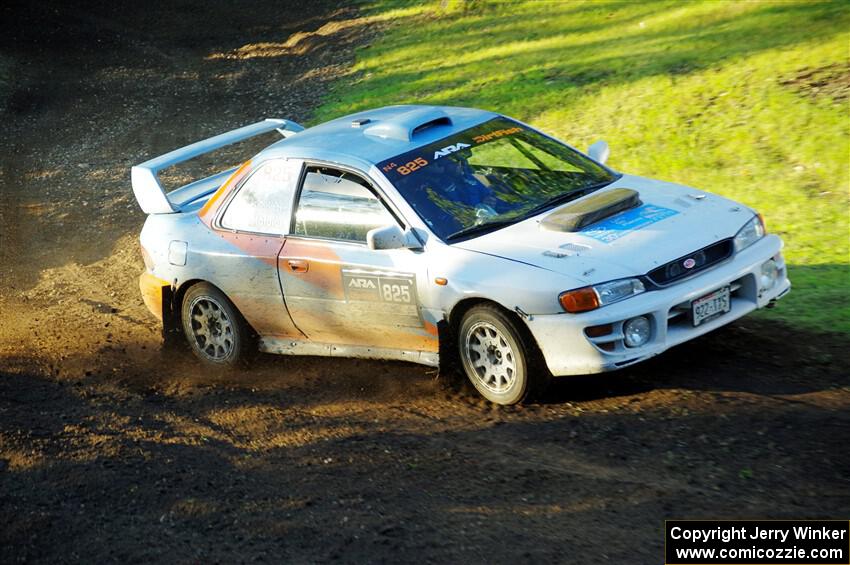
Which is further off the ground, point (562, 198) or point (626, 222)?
point (562, 198)

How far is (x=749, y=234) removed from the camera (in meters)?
7.04

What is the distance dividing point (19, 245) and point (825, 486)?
10.3m

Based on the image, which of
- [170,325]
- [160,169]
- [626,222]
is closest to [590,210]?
[626,222]

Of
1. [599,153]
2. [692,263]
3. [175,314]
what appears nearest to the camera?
[692,263]

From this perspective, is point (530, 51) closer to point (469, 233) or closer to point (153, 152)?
point (153, 152)

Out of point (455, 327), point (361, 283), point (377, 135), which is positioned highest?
point (377, 135)

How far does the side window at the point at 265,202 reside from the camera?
780 cm

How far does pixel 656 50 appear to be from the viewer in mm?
15117

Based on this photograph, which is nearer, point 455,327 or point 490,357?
point 490,357

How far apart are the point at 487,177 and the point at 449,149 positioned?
340 millimetres

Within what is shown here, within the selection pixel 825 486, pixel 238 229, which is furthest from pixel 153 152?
pixel 825 486

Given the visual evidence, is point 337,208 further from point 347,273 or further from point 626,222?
point 626,222

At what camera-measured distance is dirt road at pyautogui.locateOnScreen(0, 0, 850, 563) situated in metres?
5.31

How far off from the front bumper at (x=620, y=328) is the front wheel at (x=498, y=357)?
0.39 ft
